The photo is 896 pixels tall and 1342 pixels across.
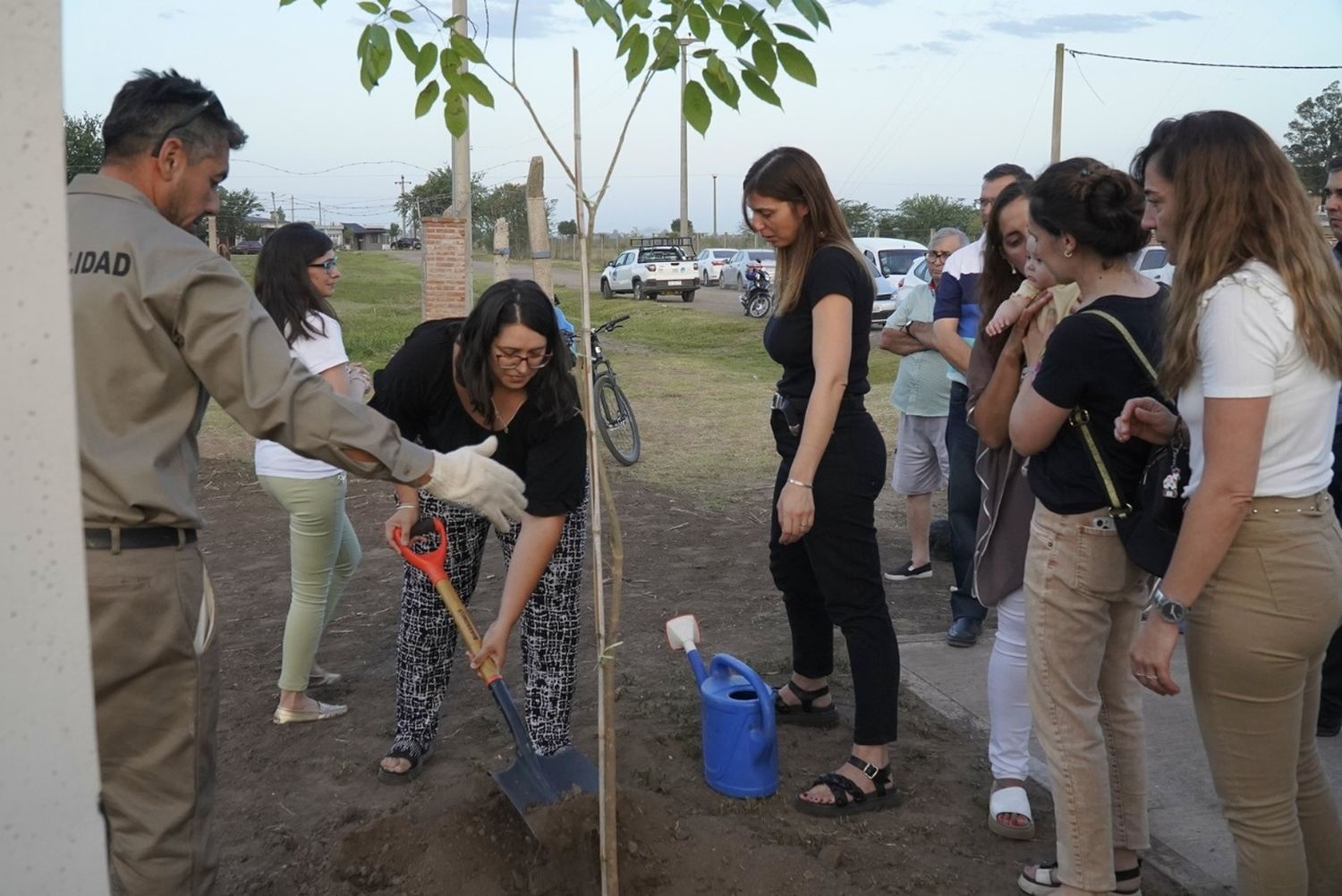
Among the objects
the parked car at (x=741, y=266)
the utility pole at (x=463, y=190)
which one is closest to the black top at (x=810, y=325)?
the utility pole at (x=463, y=190)

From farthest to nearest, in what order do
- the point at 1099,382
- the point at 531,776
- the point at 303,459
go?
the point at 303,459 → the point at 531,776 → the point at 1099,382

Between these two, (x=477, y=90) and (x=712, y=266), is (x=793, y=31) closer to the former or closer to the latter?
(x=477, y=90)

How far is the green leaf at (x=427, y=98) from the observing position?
7.05ft

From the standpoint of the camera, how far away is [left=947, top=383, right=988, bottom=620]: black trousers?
478cm

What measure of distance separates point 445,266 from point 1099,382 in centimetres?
1437

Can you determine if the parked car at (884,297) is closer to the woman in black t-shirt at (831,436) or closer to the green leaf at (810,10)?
the woman in black t-shirt at (831,436)

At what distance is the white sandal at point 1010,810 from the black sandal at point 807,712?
0.79 metres

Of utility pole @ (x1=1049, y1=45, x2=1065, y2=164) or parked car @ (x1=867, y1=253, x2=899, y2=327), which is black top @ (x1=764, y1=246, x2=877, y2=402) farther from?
utility pole @ (x1=1049, y1=45, x2=1065, y2=164)

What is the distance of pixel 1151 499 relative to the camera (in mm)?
2426

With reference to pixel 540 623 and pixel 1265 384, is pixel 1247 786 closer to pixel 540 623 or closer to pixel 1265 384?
pixel 1265 384

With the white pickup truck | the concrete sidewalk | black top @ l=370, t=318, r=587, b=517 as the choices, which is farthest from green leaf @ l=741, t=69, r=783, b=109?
the white pickup truck

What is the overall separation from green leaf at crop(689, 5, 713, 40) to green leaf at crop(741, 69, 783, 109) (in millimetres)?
103

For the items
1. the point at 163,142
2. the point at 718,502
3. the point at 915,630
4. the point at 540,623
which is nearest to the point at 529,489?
the point at 540,623

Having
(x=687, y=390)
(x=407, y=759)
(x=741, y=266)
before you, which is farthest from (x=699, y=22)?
(x=741, y=266)
